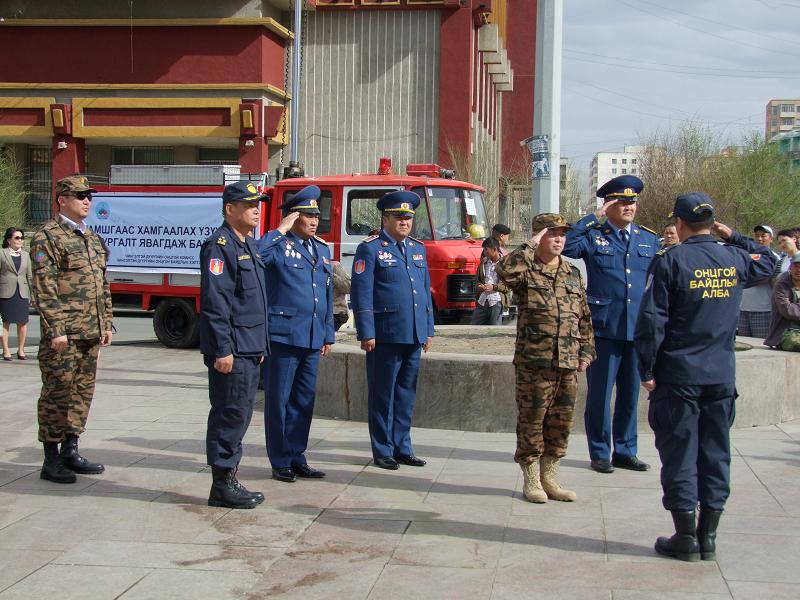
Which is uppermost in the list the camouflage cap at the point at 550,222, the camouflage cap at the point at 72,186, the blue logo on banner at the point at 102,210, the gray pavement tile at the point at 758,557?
the blue logo on banner at the point at 102,210

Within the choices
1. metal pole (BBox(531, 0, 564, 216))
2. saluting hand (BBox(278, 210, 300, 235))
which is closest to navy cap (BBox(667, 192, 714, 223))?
saluting hand (BBox(278, 210, 300, 235))

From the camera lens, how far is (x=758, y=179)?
105 feet

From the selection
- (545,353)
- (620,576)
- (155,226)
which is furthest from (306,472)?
(155,226)

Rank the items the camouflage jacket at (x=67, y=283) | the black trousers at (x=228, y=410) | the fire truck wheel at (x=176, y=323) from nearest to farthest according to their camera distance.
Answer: the black trousers at (x=228, y=410), the camouflage jacket at (x=67, y=283), the fire truck wheel at (x=176, y=323)

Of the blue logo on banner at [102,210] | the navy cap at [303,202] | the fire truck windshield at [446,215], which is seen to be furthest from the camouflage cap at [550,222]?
the blue logo on banner at [102,210]

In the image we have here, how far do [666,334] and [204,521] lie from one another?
9.30 ft

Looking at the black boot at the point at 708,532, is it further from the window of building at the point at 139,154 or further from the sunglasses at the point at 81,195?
the window of building at the point at 139,154

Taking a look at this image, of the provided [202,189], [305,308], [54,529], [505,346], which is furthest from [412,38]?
[54,529]

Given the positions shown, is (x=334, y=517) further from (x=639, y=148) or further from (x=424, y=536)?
(x=639, y=148)

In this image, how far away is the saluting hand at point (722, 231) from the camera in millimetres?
5821

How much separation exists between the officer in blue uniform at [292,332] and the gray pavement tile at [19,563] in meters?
2.00

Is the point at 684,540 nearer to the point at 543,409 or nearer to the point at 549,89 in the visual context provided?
the point at 543,409

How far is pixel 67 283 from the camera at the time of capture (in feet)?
22.5

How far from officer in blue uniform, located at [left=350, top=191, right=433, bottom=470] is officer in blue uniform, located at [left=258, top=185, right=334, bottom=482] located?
1.41ft
